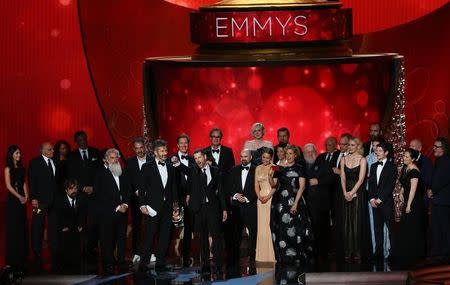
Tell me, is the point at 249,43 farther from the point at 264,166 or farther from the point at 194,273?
the point at 194,273

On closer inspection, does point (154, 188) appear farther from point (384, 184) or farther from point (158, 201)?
point (384, 184)

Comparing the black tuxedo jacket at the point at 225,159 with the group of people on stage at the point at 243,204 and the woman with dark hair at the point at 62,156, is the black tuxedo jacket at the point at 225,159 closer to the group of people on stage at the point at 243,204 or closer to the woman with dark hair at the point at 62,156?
the group of people on stage at the point at 243,204

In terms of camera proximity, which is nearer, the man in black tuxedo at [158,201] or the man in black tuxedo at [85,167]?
the man in black tuxedo at [158,201]

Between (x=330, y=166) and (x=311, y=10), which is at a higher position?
(x=311, y=10)

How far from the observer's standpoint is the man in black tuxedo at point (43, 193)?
50.1 feet

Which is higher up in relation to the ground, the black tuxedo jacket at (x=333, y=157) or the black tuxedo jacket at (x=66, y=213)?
the black tuxedo jacket at (x=333, y=157)

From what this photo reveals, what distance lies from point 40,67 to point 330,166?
4.32 metres

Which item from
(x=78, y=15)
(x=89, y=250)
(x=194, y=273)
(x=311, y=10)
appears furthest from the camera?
(x=78, y=15)

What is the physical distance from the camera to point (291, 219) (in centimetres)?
1497

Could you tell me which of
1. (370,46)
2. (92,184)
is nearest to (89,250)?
(92,184)

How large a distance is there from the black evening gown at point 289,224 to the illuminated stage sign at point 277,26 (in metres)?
2.17

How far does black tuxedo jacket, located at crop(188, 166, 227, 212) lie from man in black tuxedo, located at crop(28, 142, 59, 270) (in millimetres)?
1434

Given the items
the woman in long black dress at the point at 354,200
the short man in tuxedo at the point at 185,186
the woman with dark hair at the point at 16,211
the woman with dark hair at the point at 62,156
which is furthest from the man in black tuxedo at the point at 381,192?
the woman with dark hair at the point at 16,211

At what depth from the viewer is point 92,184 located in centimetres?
1587
